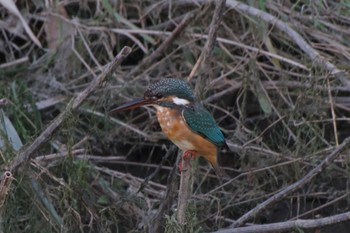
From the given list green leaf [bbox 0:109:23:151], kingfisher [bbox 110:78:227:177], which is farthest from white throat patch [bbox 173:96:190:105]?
green leaf [bbox 0:109:23:151]

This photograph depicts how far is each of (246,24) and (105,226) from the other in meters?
1.36

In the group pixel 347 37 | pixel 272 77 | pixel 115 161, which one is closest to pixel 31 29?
pixel 115 161

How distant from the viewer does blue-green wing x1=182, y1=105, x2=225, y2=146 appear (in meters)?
3.45

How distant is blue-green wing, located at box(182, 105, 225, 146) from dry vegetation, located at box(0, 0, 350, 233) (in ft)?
0.88

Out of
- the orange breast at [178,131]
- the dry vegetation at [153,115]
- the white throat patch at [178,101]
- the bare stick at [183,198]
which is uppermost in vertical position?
the white throat patch at [178,101]

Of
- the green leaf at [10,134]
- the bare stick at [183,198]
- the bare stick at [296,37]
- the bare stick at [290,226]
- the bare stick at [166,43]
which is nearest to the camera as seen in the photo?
the bare stick at [183,198]

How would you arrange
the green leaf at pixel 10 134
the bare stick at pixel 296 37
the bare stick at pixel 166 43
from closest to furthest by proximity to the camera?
the green leaf at pixel 10 134 < the bare stick at pixel 296 37 < the bare stick at pixel 166 43

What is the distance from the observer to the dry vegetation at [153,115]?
3.90 meters

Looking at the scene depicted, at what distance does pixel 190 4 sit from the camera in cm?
478

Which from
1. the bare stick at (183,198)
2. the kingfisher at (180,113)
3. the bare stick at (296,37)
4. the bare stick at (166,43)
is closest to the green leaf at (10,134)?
the kingfisher at (180,113)

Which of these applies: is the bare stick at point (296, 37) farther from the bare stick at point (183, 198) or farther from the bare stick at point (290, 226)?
the bare stick at point (183, 198)

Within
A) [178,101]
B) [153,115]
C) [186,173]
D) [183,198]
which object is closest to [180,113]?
[178,101]

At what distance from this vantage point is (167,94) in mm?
3432

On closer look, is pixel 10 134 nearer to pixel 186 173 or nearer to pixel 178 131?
pixel 178 131
